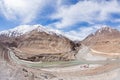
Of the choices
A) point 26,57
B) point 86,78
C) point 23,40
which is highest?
point 23,40

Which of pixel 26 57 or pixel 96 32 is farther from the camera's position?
pixel 96 32

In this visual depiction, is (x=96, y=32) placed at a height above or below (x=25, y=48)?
above

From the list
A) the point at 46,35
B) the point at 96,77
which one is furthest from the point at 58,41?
the point at 96,77

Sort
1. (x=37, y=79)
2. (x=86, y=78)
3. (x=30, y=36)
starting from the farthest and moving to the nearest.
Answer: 1. (x=30, y=36)
2. (x=86, y=78)
3. (x=37, y=79)

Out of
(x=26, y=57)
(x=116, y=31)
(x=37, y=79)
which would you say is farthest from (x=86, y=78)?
(x=116, y=31)

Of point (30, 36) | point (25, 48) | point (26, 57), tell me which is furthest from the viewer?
point (30, 36)

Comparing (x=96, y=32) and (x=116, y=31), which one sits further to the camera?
(x=96, y=32)

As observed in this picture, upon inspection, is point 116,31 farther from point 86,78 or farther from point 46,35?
point 86,78

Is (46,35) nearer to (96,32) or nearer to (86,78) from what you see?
(96,32)

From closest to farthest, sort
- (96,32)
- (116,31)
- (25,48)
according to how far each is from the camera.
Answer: (25,48) < (116,31) < (96,32)
